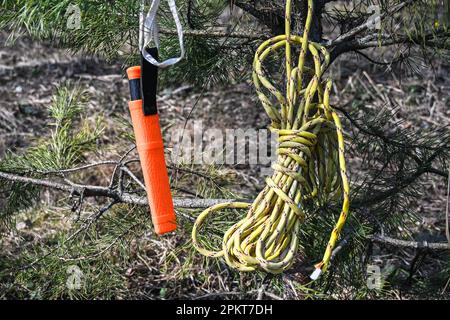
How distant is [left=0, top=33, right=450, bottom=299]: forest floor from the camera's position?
1853mm

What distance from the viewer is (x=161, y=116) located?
8.37 feet

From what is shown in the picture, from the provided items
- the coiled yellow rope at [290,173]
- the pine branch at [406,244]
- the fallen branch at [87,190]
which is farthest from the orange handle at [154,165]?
the pine branch at [406,244]

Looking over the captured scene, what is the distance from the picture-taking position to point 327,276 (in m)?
1.39

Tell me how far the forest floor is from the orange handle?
0.58 m

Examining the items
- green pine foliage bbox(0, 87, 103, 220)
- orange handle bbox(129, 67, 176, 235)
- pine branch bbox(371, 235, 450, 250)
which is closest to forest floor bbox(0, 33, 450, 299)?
green pine foliage bbox(0, 87, 103, 220)

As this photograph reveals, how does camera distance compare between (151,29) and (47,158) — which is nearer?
(151,29)

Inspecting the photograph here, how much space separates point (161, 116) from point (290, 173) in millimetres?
1657

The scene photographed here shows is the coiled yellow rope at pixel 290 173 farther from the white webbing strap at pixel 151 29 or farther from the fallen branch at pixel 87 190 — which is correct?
the fallen branch at pixel 87 190

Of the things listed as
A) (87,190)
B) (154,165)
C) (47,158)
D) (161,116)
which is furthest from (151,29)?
(161,116)

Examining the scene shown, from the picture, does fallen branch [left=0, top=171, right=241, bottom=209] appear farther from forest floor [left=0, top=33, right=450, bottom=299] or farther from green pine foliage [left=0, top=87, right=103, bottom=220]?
forest floor [left=0, top=33, right=450, bottom=299]

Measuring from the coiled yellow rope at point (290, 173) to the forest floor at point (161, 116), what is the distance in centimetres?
61

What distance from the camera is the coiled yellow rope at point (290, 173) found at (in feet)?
3.01

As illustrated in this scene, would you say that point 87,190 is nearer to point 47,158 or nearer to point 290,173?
point 47,158
